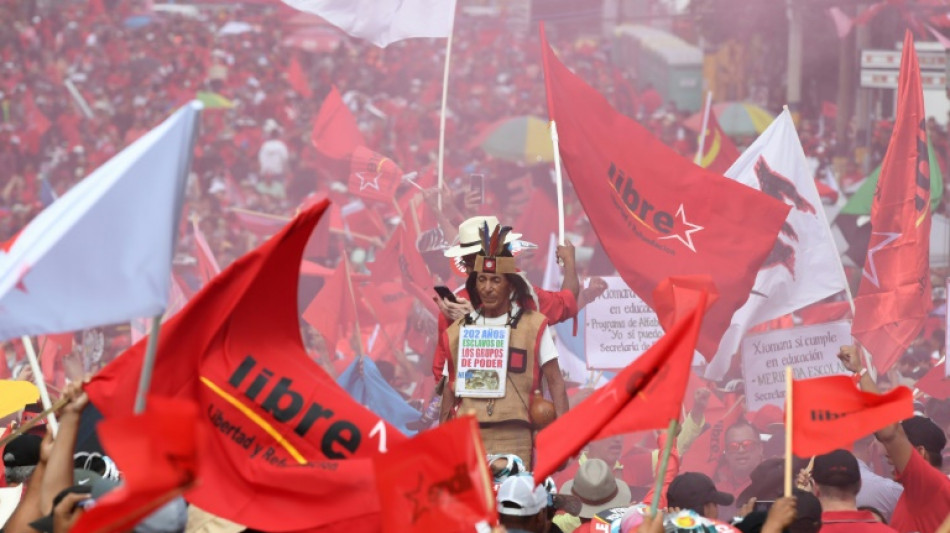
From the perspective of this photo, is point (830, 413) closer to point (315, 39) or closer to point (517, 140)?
point (517, 140)

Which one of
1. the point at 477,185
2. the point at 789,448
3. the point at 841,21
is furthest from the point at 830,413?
the point at 841,21

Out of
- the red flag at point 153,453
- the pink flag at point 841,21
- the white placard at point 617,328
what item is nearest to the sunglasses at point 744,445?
the white placard at point 617,328

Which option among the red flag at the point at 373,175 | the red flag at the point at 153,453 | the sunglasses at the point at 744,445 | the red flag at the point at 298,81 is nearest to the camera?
the red flag at the point at 153,453

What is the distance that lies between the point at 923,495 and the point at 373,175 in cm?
679

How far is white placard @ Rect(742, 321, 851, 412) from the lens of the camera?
27.2 ft


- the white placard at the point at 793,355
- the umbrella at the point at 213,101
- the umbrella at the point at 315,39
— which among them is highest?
the white placard at the point at 793,355

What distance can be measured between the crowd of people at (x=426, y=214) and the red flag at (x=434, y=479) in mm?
431

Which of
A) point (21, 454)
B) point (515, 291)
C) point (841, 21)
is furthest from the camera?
point (841, 21)

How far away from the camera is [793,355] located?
8320mm

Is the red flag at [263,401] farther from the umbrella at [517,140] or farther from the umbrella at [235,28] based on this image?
the umbrella at [235,28]

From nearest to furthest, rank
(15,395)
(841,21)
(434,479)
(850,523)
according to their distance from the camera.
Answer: (434,479)
(850,523)
(15,395)
(841,21)

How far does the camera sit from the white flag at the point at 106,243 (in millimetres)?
4480

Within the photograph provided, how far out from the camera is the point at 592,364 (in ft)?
29.0

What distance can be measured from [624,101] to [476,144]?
337 cm
